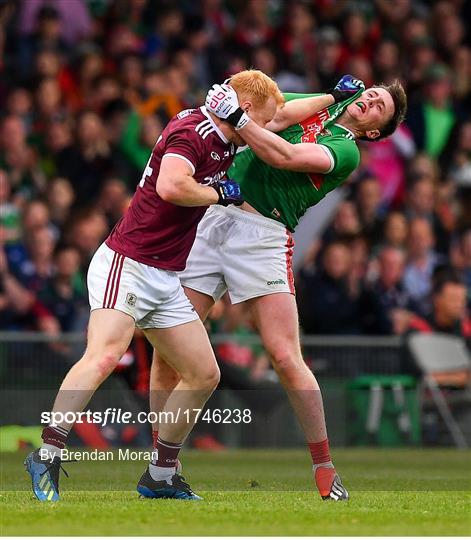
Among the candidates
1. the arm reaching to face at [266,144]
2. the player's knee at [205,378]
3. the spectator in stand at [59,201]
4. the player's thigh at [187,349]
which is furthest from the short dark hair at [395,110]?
the spectator in stand at [59,201]

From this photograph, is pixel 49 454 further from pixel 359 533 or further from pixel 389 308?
pixel 389 308

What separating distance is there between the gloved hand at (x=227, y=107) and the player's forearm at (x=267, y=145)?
2.9 inches

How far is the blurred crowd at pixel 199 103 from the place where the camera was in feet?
48.2

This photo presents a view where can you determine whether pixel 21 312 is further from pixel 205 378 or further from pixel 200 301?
pixel 205 378

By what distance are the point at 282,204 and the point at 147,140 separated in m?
6.95

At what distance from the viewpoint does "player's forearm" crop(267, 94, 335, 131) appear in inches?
369

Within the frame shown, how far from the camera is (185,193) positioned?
816 cm

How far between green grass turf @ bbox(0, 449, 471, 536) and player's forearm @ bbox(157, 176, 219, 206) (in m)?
1.65

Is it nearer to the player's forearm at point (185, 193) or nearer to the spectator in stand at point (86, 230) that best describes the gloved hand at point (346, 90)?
the player's forearm at point (185, 193)

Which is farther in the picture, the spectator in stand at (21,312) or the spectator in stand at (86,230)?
the spectator in stand at (86,230)

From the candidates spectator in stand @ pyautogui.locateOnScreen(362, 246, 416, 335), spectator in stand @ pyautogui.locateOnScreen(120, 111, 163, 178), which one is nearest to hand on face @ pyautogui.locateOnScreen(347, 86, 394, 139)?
spectator in stand @ pyautogui.locateOnScreen(120, 111, 163, 178)

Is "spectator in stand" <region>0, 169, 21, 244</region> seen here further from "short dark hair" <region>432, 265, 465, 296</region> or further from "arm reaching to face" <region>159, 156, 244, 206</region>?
"arm reaching to face" <region>159, 156, 244, 206</region>

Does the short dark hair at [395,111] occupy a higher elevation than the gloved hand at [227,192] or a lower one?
higher

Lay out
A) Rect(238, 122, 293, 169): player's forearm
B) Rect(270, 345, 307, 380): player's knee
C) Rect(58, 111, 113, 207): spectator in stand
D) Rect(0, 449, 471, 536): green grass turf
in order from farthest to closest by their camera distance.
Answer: Rect(58, 111, 113, 207): spectator in stand < Rect(270, 345, 307, 380): player's knee < Rect(238, 122, 293, 169): player's forearm < Rect(0, 449, 471, 536): green grass turf
